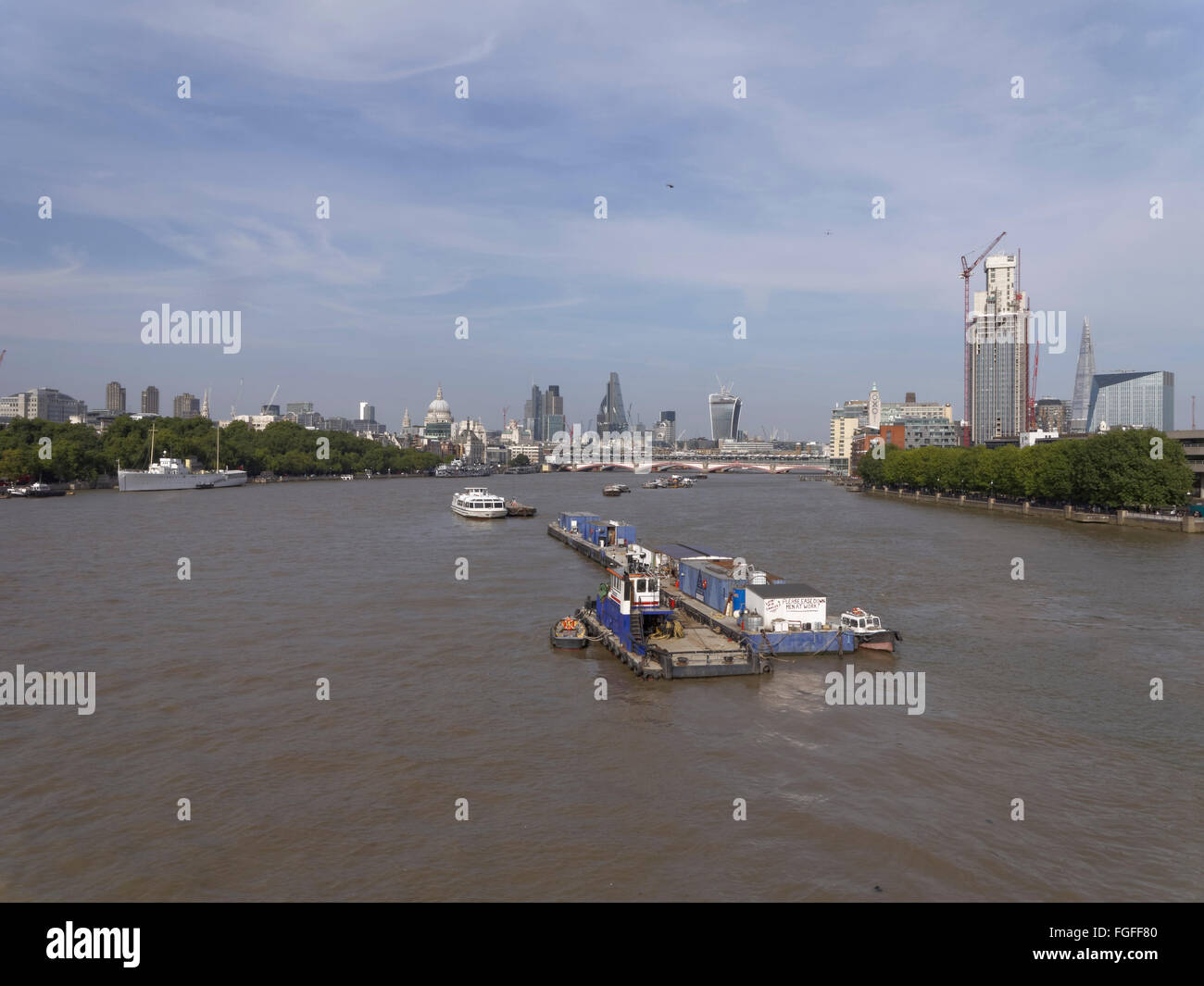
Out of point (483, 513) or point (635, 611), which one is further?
point (483, 513)

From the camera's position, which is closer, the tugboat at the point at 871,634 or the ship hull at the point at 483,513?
the tugboat at the point at 871,634

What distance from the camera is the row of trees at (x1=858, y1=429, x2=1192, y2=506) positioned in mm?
68438

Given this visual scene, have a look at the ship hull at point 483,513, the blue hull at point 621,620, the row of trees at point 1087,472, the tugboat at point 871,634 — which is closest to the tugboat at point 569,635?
the blue hull at point 621,620

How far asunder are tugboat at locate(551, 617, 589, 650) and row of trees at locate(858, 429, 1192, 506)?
58808 millimetres

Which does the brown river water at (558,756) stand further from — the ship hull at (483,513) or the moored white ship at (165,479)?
the moored white ship at (165,479)

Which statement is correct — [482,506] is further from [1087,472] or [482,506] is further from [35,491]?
[35,491]

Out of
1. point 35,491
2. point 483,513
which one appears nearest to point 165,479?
point 35,491

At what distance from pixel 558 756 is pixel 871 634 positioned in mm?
12543

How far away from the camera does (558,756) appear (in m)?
17.8

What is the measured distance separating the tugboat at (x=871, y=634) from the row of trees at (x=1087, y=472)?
53069mm

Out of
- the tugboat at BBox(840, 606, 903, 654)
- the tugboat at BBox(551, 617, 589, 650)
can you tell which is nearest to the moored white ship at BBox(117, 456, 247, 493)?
the tugboat at BBox(551, 617, 589, 650)

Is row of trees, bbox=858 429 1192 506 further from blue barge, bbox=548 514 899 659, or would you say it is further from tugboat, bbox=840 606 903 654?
tugboat, bbox=840 606 903 654

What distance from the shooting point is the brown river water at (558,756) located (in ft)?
42.5
